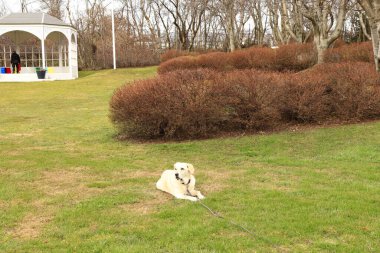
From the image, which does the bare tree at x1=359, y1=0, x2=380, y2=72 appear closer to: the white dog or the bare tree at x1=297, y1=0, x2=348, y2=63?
the bare tree at x1=297, y1=0, x2=348, y2=63

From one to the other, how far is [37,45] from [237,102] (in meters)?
25.7


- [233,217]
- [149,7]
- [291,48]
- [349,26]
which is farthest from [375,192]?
[149,7]

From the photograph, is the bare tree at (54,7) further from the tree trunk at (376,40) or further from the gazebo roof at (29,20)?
the tree trunk at (376,40)

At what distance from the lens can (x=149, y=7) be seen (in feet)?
161

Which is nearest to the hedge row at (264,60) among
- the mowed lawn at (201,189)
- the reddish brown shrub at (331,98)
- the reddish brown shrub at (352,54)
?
the reddish brown shrub at (352,54)

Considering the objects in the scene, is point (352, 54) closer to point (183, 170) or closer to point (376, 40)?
point (376, 40)

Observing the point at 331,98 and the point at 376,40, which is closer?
the point at 331,98

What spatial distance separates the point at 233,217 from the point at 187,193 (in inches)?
34.2

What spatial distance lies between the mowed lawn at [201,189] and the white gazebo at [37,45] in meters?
19.2

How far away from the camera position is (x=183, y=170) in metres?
5.03

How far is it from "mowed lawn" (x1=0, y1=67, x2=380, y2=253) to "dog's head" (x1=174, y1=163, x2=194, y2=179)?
0.32 m

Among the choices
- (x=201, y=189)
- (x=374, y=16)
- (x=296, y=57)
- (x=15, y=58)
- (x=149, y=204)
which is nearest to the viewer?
(x=149, y=204)

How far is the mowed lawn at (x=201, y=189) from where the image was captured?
3891 mm

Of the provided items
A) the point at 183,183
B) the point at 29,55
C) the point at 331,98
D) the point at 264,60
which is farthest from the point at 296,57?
the point at 29,55
